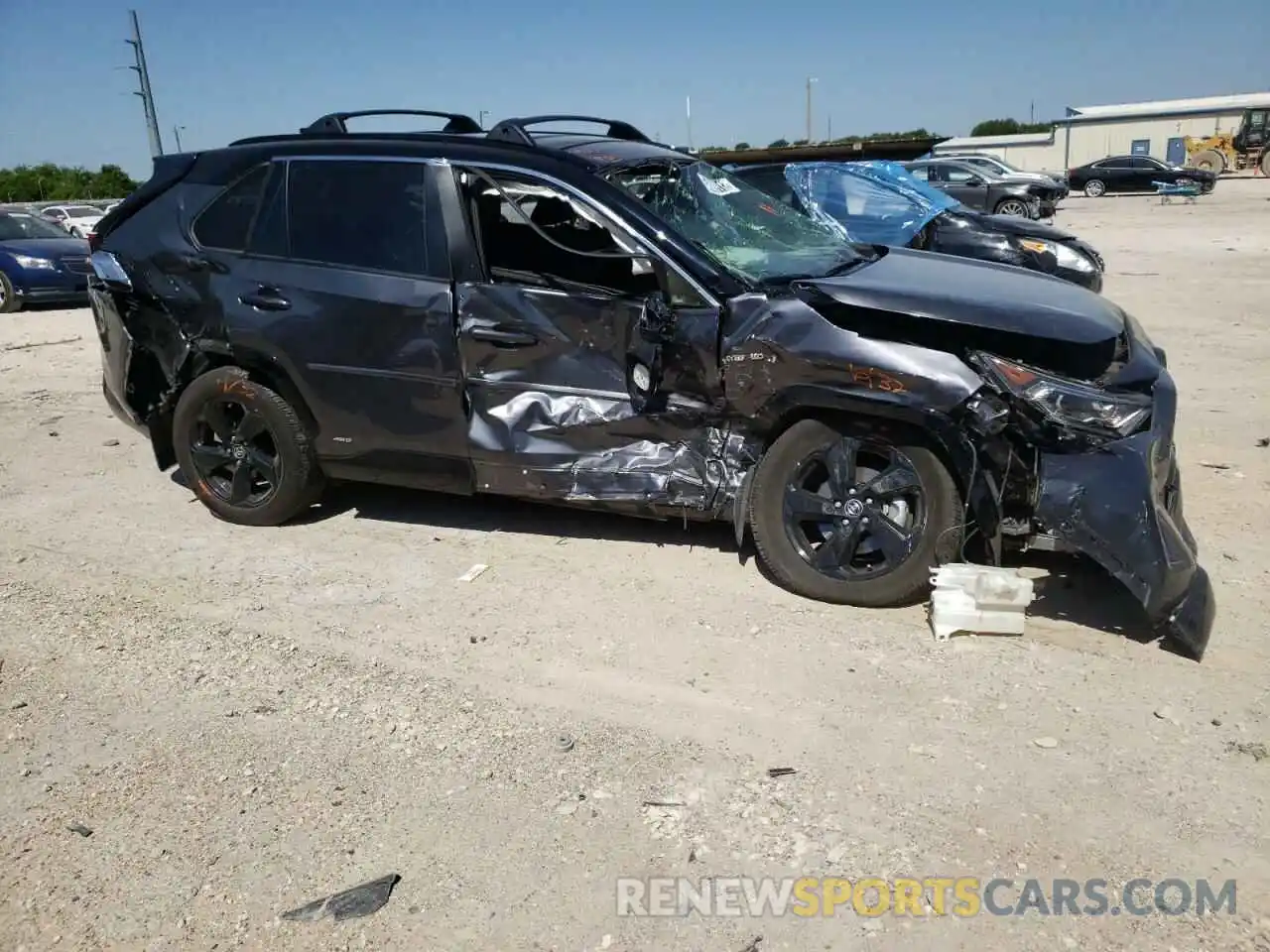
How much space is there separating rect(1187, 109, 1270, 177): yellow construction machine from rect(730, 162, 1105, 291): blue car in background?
124ft

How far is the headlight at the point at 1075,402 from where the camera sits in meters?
3.51

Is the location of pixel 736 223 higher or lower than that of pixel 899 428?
higher

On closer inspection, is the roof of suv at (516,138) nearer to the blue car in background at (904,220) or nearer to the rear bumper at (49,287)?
the blue car in background at (904,220)

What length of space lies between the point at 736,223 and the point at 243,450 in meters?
2.75

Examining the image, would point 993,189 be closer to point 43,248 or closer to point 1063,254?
point 1063,254

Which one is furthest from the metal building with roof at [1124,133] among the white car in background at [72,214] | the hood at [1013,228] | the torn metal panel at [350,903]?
the torn metal panel at [350,903]

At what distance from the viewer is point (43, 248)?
47.5ft

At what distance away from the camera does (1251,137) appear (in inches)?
1690

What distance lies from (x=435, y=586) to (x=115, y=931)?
2.11 meters

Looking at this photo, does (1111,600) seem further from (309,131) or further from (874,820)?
(309,131)

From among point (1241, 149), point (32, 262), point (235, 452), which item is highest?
point (1241, 149)

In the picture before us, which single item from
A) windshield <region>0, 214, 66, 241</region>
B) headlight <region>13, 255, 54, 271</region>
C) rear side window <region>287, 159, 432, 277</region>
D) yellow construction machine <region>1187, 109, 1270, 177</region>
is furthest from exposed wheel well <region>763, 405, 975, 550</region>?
yellow construction machine <region>1187, 109, 1270, 177</region>

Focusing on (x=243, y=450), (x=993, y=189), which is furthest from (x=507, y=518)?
(x=993, y=189)

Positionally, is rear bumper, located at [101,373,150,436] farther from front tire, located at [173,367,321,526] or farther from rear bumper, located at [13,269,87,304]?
rear bumper, located at [13,269,87,304]
